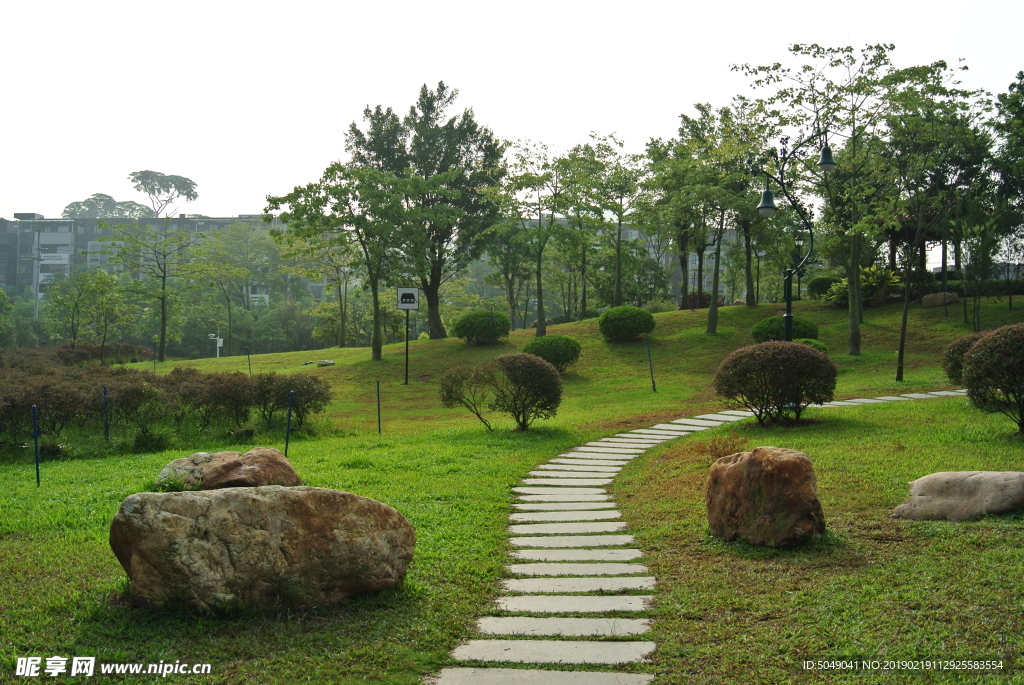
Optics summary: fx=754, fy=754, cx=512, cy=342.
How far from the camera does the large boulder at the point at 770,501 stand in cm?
514

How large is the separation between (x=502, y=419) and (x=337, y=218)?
16.5 meters

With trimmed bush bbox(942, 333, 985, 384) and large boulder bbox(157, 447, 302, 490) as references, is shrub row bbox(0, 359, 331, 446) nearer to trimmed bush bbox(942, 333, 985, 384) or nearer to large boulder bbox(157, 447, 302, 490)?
large boulder bbox(157, 447, 302, 490)

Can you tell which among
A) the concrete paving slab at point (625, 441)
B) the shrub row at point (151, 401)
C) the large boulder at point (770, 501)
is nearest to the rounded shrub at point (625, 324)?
the shrub row at point (151, 401)

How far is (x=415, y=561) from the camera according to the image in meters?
5.11

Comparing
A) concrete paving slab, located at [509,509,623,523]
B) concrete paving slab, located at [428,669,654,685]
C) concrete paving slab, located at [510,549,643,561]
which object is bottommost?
concrete paving slab, located at [509,509,623,523]

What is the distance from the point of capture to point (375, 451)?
420 inches

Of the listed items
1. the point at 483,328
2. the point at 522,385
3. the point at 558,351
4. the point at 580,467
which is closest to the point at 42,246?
the point at 483,328

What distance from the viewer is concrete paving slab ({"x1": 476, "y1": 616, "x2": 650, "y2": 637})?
3852mm

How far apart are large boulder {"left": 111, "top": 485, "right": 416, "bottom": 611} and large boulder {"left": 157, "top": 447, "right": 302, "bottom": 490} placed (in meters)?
2.40

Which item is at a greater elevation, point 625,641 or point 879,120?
point 879,120

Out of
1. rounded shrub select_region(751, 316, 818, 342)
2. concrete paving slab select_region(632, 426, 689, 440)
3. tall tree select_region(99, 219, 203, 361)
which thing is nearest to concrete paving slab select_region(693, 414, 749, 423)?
concrete paving slab select_region(632, 426, 689, 440)

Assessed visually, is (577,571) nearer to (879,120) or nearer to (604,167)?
(879,120)

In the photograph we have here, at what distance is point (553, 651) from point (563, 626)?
1.13 feet

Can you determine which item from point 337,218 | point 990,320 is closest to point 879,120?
point 990,320
